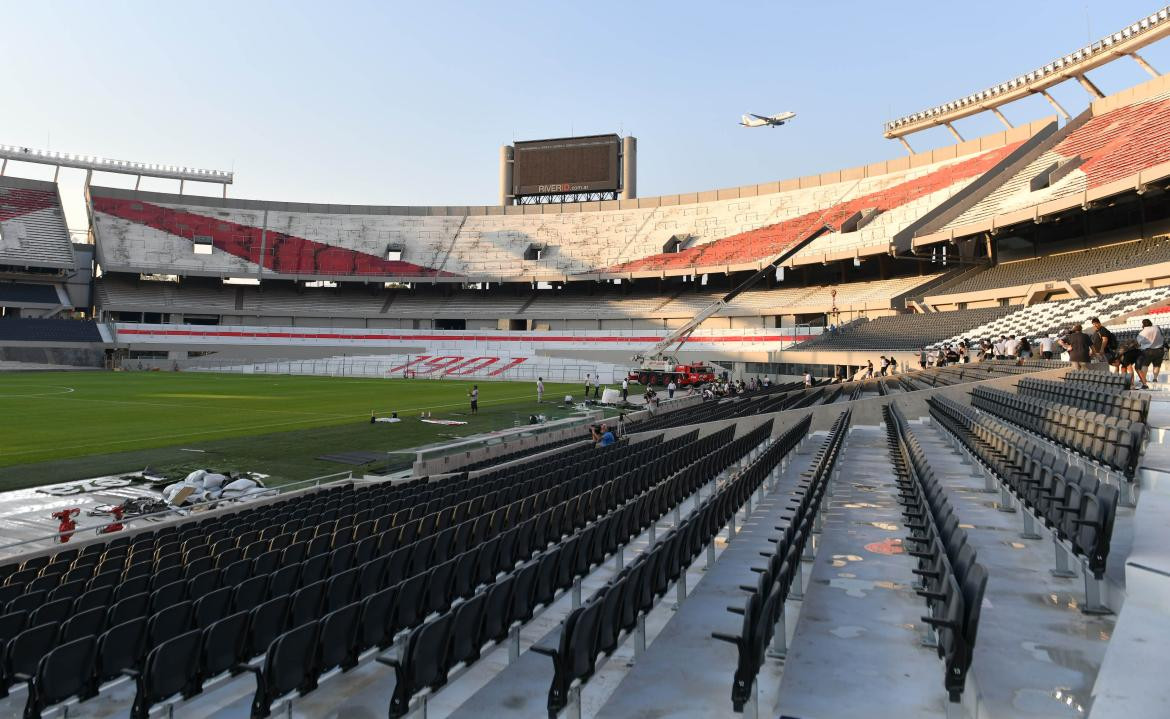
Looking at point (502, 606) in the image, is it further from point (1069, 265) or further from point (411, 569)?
point (1069, 265)

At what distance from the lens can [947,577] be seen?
439 cm

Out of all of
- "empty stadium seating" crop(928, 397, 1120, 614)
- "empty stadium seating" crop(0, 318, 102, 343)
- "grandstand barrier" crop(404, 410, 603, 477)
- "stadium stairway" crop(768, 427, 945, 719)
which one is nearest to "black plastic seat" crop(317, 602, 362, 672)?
"stadium stairway" crop(768, 427, 945, 719)

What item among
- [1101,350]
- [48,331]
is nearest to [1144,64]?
[1101,350]

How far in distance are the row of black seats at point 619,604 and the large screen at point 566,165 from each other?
218 ft

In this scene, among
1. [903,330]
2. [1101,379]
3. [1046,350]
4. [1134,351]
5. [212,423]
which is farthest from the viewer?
[903,330]

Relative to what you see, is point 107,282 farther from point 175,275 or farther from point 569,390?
point 569,390

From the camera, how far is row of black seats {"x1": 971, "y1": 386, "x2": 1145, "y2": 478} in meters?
7.08

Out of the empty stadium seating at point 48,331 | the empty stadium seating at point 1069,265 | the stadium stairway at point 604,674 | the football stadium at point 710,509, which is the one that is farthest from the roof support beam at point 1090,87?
the empty stadium seating at point 48,331

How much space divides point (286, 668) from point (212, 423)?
22513 millimetres

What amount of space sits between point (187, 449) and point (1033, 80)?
57.0 metres

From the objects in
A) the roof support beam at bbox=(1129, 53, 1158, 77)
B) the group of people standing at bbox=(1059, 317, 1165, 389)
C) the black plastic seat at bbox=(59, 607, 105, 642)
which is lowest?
the black plastic seat at bbox=(59, 607, 105, 642)

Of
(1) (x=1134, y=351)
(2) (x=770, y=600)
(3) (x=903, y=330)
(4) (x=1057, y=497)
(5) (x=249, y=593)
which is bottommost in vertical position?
(5) (x=249, y=593)

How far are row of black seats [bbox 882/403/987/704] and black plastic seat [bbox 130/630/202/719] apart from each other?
4403mm

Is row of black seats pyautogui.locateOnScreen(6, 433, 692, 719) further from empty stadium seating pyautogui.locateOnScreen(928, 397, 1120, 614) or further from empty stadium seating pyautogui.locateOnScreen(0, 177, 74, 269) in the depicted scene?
empty stadium seating pyautogui.locateOnScreen(0, 177, 74, 269)
